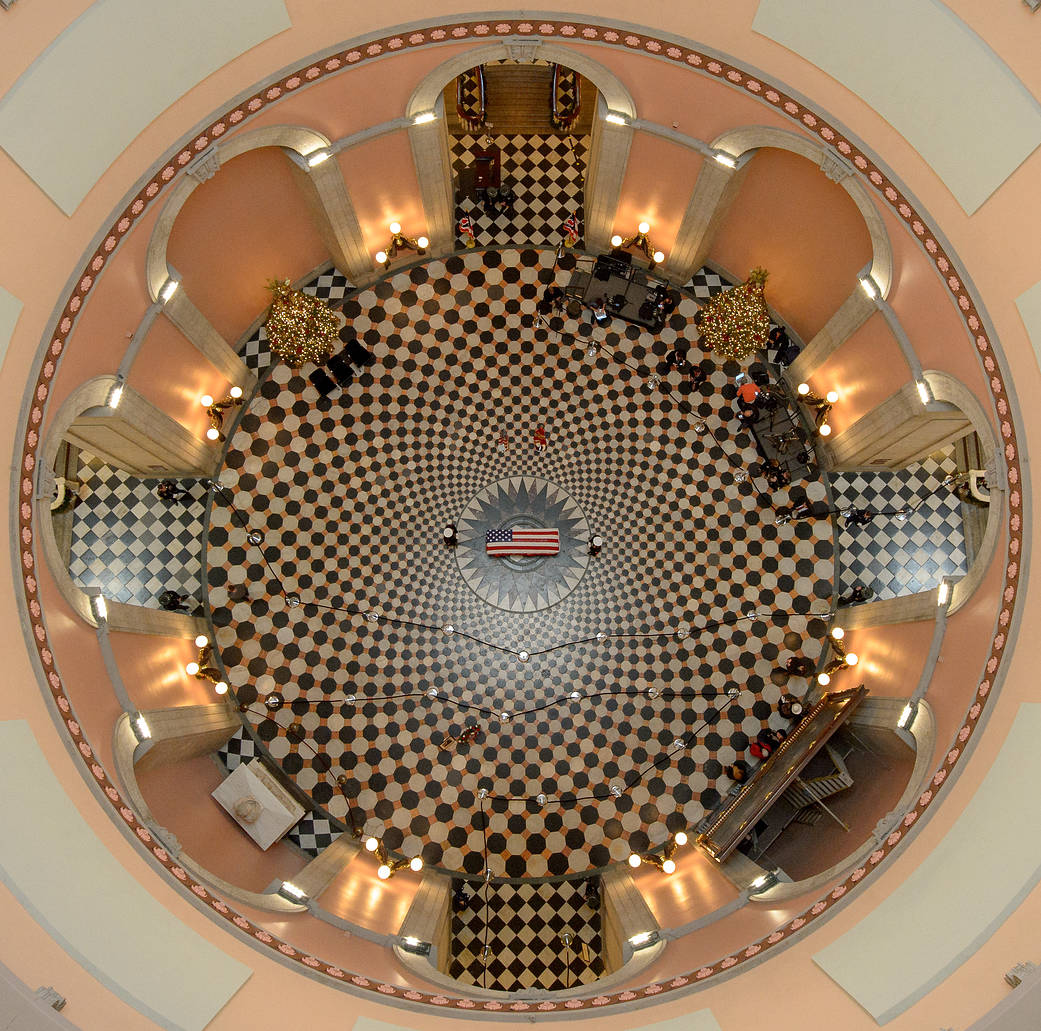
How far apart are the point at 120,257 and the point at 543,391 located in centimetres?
797

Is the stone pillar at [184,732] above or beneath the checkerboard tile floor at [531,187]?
beneath

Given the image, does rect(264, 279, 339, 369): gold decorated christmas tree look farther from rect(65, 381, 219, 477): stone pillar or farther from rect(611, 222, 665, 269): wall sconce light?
rect(611, 222, 665, 269): wall sconce light

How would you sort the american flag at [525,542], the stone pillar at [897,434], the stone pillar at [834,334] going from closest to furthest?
1. the stone pillar at [897,434]
2. the stone pillar at [834,334]
3. the american flag at [525,542]

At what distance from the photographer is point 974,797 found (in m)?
10.9

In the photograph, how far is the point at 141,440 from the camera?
14.0 meters

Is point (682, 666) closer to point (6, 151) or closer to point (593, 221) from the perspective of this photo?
point (593, 221)

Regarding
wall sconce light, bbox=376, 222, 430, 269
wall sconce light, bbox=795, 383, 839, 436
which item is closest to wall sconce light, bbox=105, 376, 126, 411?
wall sconce light, bbox=376, 222, 430, 269

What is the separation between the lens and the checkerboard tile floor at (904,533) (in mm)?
15828

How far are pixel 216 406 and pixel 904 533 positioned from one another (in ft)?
44.0

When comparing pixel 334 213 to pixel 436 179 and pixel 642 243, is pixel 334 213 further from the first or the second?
pixel 642 243

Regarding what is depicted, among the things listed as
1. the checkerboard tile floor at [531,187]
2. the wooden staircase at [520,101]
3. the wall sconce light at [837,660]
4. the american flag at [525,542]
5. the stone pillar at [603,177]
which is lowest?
Result: the wall sconce light at [837,660]

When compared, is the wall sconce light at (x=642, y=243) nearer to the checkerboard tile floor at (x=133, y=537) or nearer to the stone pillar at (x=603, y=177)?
the stone pillar at (x=603, y=177)

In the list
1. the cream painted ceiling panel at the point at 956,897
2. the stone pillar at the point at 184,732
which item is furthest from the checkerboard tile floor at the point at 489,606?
the cream painted ceiling panel at the point at 956,897

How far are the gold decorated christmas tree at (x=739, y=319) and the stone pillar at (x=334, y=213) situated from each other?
6794 millimetres
